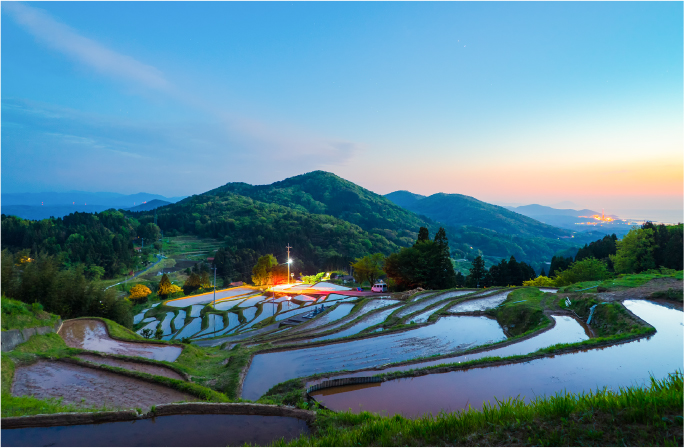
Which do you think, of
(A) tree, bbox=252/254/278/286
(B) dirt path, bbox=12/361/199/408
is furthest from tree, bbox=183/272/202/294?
(B) dirt path, bbox=12/361/199/408

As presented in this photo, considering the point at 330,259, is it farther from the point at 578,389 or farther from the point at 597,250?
the point at 578,389

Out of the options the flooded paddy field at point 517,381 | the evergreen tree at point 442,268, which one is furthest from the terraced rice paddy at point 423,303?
the flooded paddy field at point 517,381

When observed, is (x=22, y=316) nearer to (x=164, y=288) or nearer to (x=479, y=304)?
(x=479, y=304)

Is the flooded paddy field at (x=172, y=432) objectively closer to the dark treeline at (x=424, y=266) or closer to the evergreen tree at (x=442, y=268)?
the dark treeline at (x=424, y=266)

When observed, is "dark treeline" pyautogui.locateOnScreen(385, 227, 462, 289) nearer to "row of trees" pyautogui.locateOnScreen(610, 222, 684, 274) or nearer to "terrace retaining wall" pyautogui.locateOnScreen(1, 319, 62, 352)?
"row of trees" pyautogui.locateOnScreen(610, 222, 684, 274)

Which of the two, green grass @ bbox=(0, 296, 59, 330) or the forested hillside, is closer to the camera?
green grass @ bbox=(0, 296, 59, 330)

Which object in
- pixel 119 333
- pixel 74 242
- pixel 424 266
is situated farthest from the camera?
pixel 74 242

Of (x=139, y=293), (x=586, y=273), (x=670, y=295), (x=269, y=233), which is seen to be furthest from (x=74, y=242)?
(x=670, y=295)
